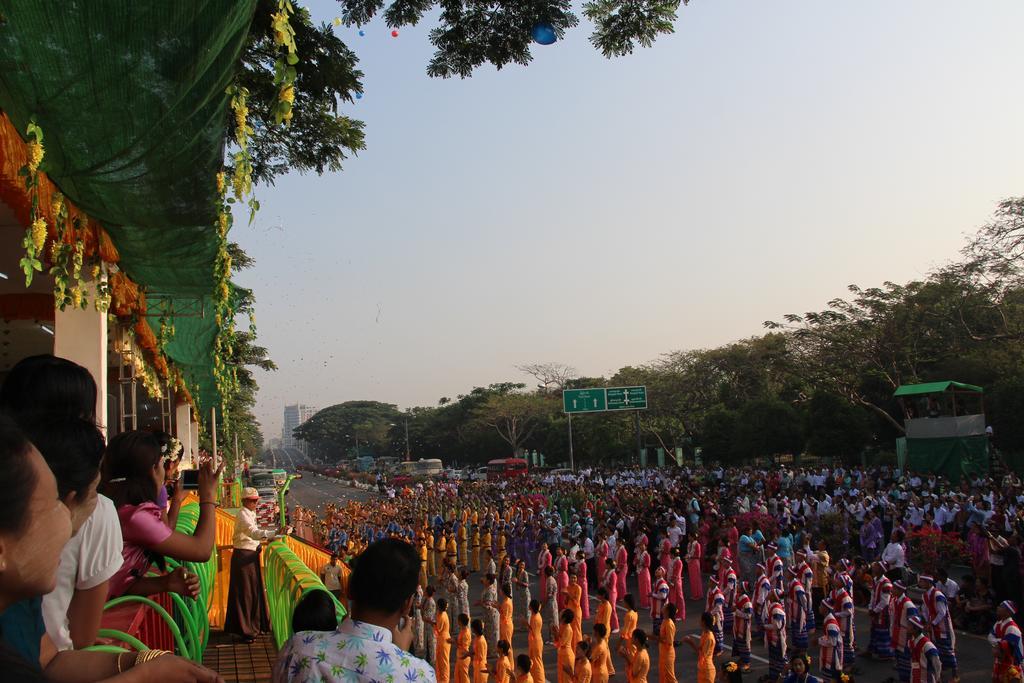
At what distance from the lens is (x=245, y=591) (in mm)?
5047

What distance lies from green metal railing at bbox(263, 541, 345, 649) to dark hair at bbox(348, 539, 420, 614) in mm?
1006

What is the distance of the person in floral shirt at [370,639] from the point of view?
185 cm

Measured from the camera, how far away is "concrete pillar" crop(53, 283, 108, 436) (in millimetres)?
6023

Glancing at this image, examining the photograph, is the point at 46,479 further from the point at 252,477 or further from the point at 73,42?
the point at 252,477

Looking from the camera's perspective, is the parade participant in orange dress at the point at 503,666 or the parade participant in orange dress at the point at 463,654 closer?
the parade participant in orange dress at the point at 503,666

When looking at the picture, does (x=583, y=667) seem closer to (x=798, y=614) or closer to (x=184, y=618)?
(x=798, y=614)

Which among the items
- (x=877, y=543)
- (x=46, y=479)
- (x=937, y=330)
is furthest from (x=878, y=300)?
(x=46, y=479)

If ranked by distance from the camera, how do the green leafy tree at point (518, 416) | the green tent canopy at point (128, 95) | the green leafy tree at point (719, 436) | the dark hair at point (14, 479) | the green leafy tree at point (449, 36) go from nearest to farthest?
the dark hair at point (14, 479) < the green tent canopy at point (128, 95) < the green leafy tree at point (449, 36) < the green leafy tree at point (719, 436) < the green leafy tree at point (518, 416)

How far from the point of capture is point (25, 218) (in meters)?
4.44

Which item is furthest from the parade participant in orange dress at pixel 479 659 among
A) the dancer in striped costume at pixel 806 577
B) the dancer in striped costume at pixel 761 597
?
the dancer in striped costume at pixel 806 577

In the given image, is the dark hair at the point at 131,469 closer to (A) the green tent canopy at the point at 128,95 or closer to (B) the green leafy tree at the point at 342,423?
(A) the green tent canopy at the point at 128,95

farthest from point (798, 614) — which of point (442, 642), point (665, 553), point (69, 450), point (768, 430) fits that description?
point (768, 430)

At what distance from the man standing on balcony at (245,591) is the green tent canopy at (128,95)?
2039 millimetres

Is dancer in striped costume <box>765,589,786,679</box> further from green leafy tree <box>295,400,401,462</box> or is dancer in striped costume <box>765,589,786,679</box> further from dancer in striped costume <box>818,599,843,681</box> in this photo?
green leafy tree <box>295,400,401,462</box>
